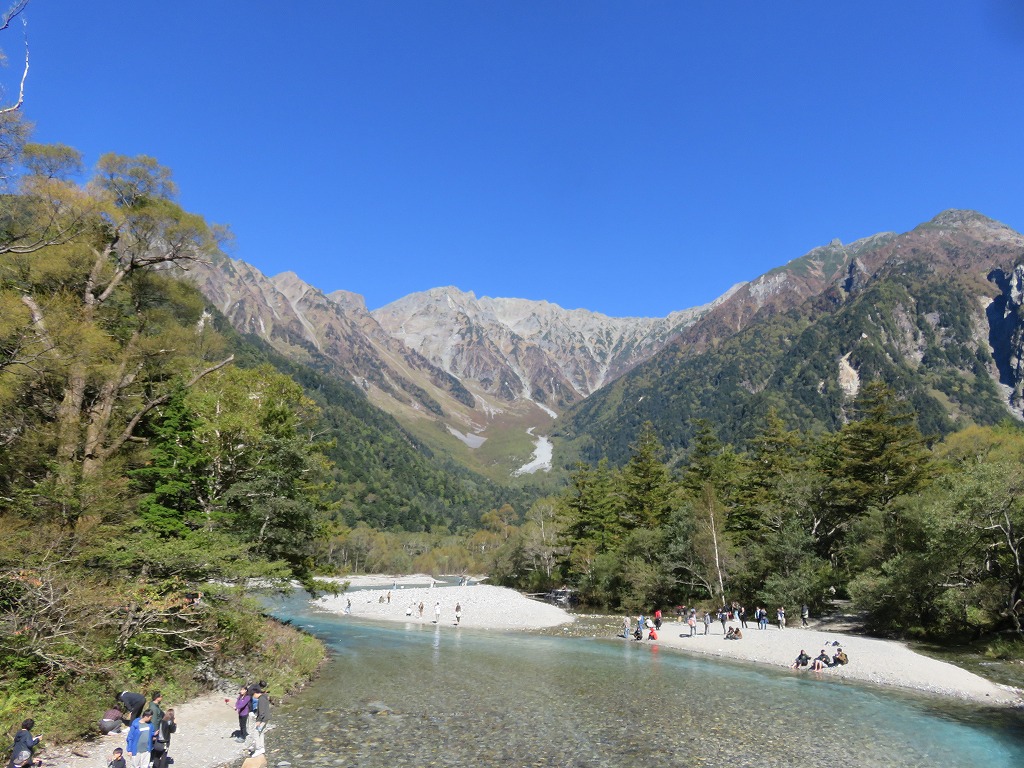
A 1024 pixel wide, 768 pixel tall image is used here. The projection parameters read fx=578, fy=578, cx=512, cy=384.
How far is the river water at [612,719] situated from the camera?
16.2 metres

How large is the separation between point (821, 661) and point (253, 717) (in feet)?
95.6

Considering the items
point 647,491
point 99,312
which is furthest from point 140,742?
point 647,491

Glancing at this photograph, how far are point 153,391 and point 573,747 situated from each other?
73.7ft

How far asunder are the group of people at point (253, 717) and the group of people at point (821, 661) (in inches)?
1112

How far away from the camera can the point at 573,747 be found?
664 inches

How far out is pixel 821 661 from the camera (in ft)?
103

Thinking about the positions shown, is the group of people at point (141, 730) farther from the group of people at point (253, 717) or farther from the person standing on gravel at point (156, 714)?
the group of people at point (253, 717)

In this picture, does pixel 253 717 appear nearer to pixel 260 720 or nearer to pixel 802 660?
pixel 260 720

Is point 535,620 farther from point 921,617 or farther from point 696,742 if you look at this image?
point 696,742

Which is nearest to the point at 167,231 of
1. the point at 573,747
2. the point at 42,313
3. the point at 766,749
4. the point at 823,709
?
the point at 42,313

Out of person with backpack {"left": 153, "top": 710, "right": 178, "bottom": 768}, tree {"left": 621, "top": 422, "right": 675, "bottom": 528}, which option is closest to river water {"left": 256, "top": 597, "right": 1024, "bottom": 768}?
person with backpack {"left": 153, "top": 710, "right": 178, "bottom": 768}

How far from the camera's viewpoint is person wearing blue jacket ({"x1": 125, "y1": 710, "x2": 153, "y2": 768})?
12117mm

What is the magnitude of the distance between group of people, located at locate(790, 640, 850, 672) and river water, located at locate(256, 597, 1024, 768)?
1502 millimetres

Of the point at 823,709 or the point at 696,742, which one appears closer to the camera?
the point at 696,742
